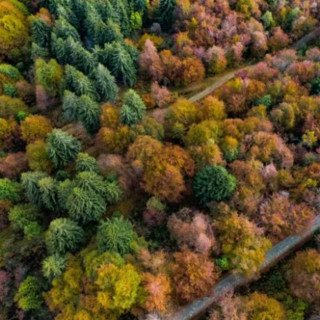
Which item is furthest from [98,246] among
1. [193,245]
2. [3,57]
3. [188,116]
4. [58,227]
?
[3,57]

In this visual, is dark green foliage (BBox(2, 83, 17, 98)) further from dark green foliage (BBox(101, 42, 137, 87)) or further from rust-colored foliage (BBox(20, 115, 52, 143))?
dark green foliage (BBox(101, 42, 137, 87))

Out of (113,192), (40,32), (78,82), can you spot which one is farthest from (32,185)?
(40,32)

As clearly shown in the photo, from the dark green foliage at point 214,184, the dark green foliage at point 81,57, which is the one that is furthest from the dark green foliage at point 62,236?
the dark green foliage at point 81,57

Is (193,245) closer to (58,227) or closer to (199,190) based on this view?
(199,190)

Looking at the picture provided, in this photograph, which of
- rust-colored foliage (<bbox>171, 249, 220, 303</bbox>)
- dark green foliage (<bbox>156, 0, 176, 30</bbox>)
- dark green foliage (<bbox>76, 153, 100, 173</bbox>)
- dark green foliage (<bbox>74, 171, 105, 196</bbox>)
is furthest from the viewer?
dark green foliage (<bbox>156, 0, 176, 30</bbox>)

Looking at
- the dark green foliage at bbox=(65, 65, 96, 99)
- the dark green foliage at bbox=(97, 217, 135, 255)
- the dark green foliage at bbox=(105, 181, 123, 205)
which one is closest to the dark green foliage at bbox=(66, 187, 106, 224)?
the dark green foliage at bbox=(105, 181, 123, 205)

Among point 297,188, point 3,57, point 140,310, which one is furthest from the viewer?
point 3,57


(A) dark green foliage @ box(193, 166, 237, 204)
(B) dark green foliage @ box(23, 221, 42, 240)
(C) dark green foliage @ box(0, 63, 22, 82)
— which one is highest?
(C) dark green foliage @ box(0, 63, 22, 82)
